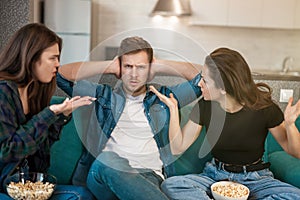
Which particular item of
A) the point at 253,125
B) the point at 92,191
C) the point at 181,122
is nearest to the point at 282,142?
the point at 253,125

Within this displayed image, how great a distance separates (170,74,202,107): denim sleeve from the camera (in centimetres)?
176

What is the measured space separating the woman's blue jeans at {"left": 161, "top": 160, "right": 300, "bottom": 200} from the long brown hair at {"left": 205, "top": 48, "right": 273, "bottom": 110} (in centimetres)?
29

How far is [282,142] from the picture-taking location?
1.78 metres

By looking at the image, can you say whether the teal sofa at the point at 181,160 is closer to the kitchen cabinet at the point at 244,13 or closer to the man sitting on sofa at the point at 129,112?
the man sitting on sofa at the point at 129,112

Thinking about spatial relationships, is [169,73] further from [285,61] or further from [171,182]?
[285,61]

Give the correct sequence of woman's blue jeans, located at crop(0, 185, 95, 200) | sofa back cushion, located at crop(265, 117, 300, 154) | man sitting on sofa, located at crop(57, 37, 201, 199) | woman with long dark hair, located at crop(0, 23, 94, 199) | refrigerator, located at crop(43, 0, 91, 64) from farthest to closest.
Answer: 1. refrigerator, located at crop(43, 0, 91, 64)
2. sofa back cushion, located at crop(265, 117, 300, 154)
3. man sitting on sofa, located at crop(57, 37, 201, 199)
4. woman's blue jeans, located at crop(0, 185, 95, 200)
5. woman with long dark hair, located at crop(0, 23, 94, 199)

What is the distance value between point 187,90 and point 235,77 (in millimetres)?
207

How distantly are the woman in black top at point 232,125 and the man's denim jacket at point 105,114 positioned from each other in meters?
0.04

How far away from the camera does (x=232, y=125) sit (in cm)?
179

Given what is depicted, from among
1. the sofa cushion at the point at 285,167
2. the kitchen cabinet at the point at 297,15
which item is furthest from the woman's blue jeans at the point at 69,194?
the kitchen cabinet at the point at 297,15

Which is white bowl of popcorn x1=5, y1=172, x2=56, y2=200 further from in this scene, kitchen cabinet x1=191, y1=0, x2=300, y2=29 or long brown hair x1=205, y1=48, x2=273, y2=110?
kitchen cabinet x1=191, y1=0, x2=300, y2=29

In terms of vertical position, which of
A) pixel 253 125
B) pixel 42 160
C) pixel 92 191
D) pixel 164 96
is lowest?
pixel 92 191

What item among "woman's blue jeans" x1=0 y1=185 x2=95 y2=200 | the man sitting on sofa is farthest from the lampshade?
"woman's blue jeans" x1=0 y1=185 x2=95 y2=200

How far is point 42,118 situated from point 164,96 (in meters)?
0.51
